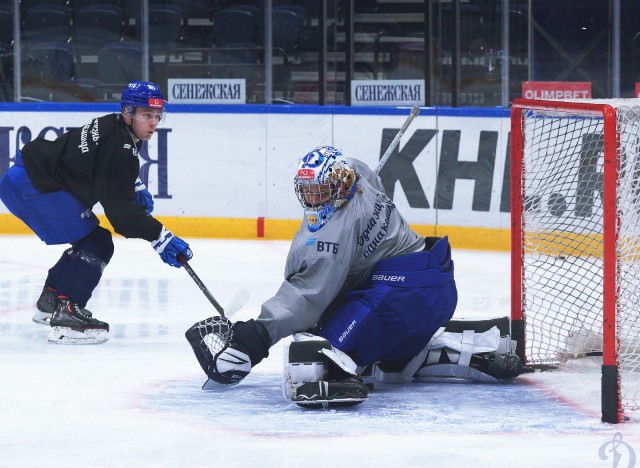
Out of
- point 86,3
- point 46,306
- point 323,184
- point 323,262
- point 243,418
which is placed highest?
point 86,3

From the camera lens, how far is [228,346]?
3664mm

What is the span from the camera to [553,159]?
5.16 metres

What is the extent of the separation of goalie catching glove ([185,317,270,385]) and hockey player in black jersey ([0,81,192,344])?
106 centimetres

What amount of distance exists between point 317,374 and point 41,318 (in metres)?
1.99

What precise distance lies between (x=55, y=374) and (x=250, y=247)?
3560 millimetres

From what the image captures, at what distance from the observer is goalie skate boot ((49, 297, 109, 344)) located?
16.3 ft

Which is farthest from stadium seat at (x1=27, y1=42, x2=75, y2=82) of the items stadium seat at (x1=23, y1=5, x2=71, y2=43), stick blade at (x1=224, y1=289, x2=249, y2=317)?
stick blade at (x1=224, y1=289, x2=249, y2=317)

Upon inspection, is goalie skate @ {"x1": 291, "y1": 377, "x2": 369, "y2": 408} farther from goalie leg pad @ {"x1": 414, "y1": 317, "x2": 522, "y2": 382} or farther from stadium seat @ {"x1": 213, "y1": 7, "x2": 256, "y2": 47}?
stadium seat @ {"x1": 213, "y1": 7, "x2": 256, "y2": 47}

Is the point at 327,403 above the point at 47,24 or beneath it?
beneath

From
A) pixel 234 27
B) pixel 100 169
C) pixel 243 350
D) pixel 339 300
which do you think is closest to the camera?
pixel 243 350

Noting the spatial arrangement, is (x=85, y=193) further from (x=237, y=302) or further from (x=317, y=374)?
(x=317, y=374)

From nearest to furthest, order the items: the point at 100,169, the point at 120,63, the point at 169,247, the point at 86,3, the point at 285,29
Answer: the point at 169,247 < the point at 100,169 < the point at 285,29 < the point at 120,63 < the point at 86,3

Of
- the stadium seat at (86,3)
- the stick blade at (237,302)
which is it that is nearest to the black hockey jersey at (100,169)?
the stick blade at (237,302)

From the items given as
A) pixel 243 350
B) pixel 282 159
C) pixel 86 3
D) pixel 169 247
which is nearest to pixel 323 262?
pixel 243 350
